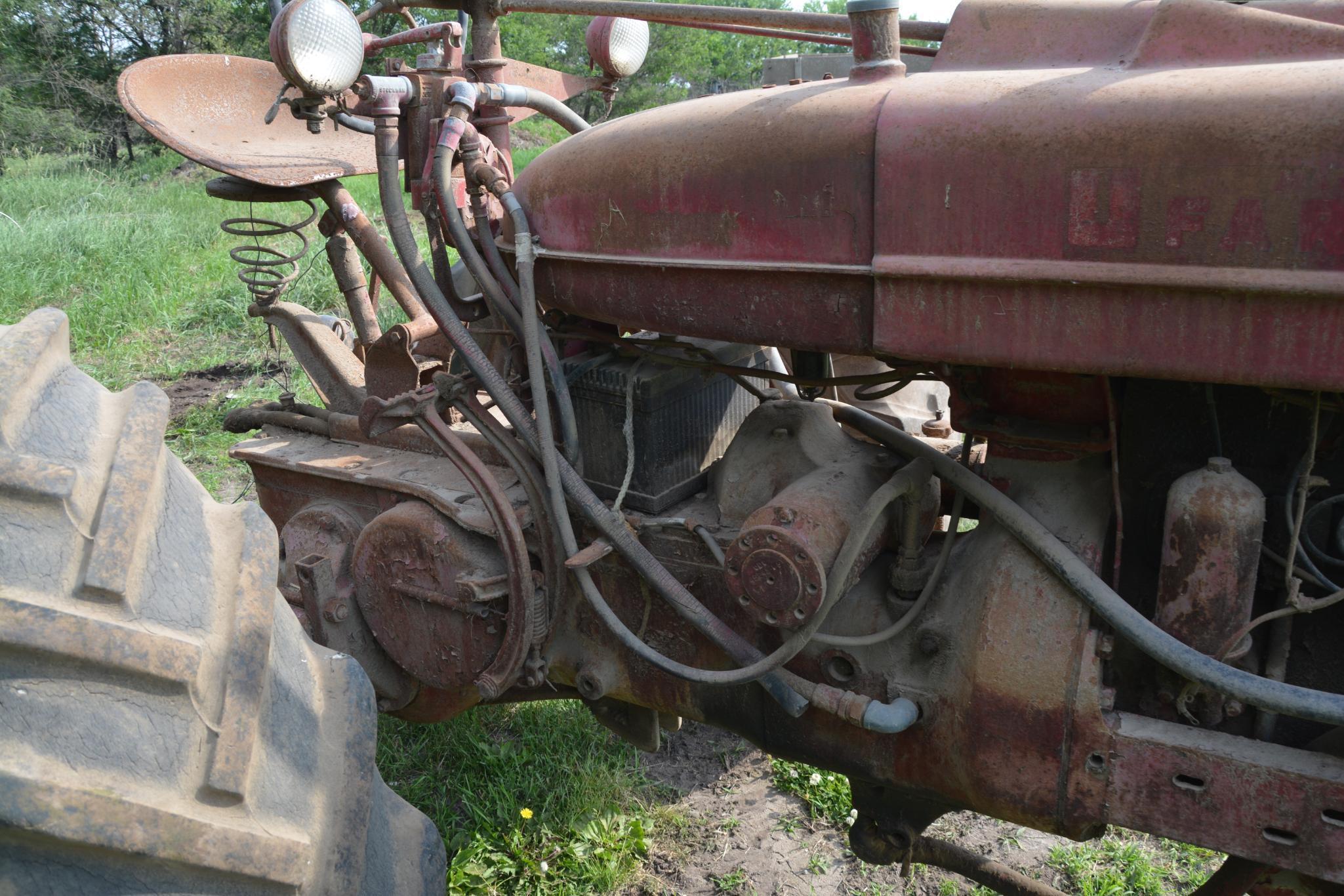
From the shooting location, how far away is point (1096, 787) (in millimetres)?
1409

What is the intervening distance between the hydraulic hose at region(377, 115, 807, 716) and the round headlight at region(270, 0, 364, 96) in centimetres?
11

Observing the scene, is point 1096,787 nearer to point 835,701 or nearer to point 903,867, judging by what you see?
point 835,701

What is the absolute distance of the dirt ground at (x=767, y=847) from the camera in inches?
92.0

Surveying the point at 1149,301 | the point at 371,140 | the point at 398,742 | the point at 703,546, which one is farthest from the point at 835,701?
the point at 371,140

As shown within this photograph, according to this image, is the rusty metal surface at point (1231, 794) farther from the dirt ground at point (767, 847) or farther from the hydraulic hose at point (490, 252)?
the hydraulic hose at point (490, 252)

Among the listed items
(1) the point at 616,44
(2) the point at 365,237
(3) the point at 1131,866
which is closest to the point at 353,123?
(2) the point at 365,237

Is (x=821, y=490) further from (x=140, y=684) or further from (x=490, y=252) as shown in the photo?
(x=140, y=684)

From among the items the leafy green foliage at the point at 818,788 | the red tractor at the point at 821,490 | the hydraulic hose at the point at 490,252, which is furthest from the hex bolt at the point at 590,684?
the leafy green foliage at the point at 818,788

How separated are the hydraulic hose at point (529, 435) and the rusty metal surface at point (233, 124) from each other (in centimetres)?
60

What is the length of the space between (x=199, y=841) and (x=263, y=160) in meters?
1.74

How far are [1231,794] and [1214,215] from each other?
2.34 ft

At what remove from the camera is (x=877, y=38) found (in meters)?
1.42

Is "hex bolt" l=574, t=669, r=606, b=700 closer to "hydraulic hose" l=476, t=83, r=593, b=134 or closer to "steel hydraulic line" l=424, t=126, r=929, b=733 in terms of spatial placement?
"steel hydraulic line" l=424, t=126, r=929, b=733

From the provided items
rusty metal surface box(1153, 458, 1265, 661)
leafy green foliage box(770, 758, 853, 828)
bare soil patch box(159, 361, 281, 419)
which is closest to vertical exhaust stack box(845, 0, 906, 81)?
rusty metal surface box(1153, 458, 1265, 661)
